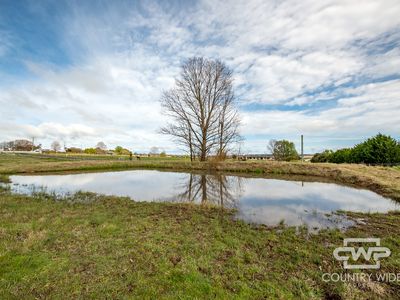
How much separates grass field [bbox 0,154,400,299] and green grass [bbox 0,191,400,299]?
2 cm

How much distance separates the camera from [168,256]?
153 inches

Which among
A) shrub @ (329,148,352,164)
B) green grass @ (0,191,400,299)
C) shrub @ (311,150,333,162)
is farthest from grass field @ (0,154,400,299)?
shrub @ (311,150,333,162)

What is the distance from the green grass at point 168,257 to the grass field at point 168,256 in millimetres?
16

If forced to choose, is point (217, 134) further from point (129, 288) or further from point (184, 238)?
point (129, 288)

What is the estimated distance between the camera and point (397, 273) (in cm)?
348

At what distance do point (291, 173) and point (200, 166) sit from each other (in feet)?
29.8

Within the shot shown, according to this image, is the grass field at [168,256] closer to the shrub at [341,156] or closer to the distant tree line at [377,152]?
the distant tree line at [377,152]

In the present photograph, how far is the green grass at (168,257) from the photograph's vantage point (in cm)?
299

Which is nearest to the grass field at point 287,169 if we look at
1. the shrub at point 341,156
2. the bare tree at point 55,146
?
the shrub at point 341,156

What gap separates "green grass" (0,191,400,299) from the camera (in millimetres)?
2988

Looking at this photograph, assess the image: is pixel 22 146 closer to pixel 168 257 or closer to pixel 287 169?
pixel 287 169

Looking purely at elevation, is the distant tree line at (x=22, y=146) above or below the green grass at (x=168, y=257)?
above

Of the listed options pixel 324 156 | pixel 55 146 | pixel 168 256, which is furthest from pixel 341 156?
pixel 55 146

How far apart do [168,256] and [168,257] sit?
0.10 ft
